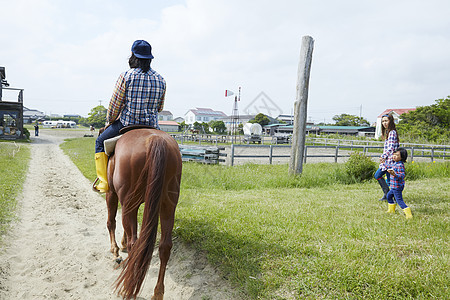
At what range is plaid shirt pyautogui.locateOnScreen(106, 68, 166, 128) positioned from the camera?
3.45m

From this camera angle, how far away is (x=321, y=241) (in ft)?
12.8

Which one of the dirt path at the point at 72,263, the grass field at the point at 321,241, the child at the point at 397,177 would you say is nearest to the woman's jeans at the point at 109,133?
the dirt path at the point at 72,263

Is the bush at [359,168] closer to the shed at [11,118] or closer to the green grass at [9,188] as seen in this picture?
the green grass at [9,188]

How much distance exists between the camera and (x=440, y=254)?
3.47m

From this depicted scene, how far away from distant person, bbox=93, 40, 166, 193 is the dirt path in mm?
1121

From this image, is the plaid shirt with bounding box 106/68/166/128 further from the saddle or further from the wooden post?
the wooden post

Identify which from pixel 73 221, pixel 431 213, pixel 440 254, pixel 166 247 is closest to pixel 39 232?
pixel 73 221

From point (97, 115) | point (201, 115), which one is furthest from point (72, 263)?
point (201, 115)

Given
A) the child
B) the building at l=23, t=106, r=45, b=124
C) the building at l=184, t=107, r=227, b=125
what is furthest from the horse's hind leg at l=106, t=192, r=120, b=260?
the building at l=23, t=106, r=45, b=124

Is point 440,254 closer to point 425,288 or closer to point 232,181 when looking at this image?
point 425,288

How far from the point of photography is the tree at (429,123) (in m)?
34.7

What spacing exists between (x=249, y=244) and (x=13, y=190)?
651 centimetres

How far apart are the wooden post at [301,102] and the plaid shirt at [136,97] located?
6097 millimetres

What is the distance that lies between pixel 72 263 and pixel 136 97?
93.3 inches
